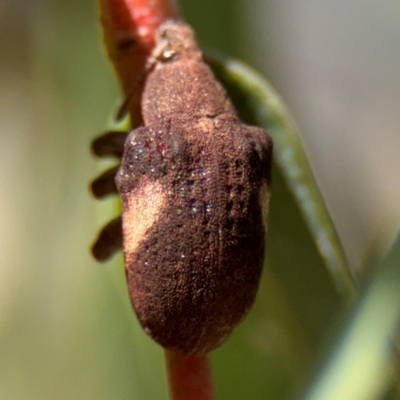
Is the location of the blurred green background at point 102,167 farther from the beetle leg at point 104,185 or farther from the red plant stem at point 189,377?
the red plant stem at point 189,377

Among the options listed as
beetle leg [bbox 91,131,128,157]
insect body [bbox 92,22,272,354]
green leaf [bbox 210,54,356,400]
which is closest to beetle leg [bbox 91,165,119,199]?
beetle leg [bbox 91,131,128,157]

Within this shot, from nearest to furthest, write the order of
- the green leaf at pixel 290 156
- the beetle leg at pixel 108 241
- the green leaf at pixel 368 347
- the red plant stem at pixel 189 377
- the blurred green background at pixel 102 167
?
the green leaf at pixel 368 347
the red plant stem at pixel 189 377
the green leaf at pixel 290 156
the beetle leg at pixel 108 241
the blurred green background at pixel 102 167

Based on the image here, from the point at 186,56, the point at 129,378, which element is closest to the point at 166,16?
the point at 186,56

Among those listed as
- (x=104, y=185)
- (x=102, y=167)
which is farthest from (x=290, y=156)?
(x=102, y=167)

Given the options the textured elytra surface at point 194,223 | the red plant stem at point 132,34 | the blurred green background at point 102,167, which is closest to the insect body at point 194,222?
the textured elytra surface at point 194,223

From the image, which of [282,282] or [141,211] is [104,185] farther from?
[282,282]

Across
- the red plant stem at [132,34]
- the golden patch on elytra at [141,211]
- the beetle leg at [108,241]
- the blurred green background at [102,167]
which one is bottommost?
the blurred green background at [102,167]
